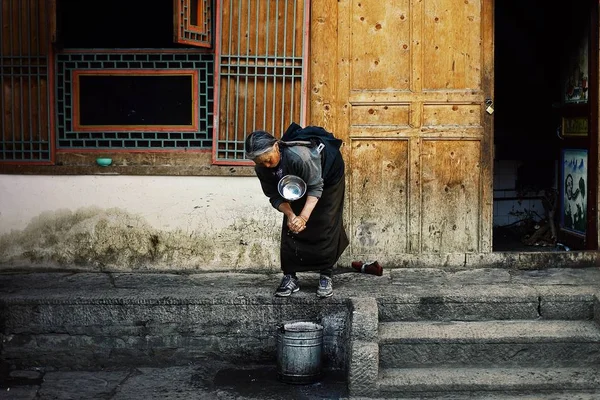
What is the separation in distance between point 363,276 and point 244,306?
1385 mm

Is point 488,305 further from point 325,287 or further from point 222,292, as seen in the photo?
point 222,292

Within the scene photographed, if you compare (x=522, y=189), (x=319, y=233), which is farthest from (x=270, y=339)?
(x=522, y=189)

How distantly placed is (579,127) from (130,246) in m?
4.87

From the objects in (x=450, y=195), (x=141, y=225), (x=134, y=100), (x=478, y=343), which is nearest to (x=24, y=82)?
(x=134, y=100)

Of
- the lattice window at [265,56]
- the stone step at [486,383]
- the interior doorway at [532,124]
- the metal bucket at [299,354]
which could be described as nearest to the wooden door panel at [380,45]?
the lattice window at [265,56]

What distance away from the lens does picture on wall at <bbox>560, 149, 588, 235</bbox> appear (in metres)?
10.4

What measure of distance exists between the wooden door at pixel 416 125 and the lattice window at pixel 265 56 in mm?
428

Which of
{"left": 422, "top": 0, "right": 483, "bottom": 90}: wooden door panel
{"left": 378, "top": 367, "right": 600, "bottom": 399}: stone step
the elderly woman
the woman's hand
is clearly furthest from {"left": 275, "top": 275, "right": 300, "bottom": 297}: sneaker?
{"left": 422, "top": 0, "right": 483, "bottom": 90}: wooden door panel

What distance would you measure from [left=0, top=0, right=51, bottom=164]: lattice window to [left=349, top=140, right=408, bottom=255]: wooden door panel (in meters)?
3.09

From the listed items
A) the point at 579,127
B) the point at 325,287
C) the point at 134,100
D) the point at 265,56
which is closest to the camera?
the point at 325,287

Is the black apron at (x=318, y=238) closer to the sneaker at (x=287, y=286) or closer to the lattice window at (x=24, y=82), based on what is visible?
the sneaker at (x=287, y=286)

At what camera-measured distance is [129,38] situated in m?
9.84

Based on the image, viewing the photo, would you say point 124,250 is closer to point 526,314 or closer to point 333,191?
point 333,191

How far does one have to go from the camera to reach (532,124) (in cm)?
1302
